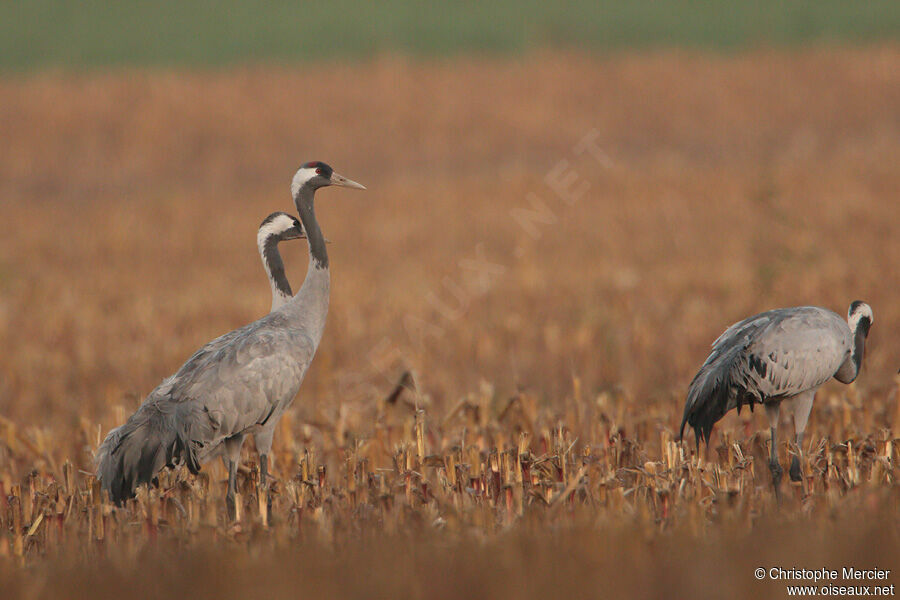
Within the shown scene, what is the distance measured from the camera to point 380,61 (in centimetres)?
2431

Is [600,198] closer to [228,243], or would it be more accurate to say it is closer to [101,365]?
[228,243]

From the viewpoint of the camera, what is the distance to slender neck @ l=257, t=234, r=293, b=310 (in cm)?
560

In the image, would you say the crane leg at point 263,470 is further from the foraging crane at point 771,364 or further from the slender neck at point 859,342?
the slender neck at point 859,342

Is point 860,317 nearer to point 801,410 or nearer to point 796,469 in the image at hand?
point 801,410

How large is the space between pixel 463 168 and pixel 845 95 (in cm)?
826

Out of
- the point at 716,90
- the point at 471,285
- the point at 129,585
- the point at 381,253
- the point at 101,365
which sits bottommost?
the point at 129,585

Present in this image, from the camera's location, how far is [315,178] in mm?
5637

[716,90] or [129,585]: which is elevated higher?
[716,90]

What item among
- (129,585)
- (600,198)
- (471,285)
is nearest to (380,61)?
(600,198)

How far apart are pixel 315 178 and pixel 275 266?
528 mm

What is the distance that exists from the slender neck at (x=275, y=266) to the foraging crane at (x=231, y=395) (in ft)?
0.21

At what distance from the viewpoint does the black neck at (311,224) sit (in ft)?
18.5

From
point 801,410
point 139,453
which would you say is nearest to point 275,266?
point 139,453

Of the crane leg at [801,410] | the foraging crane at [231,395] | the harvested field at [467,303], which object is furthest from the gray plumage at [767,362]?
the foraging crane at [231,395]
